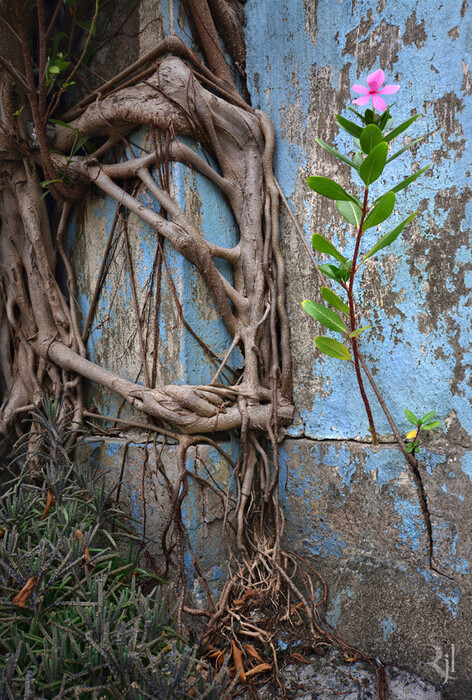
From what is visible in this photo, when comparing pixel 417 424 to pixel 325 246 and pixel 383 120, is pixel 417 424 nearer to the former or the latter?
pixel 325 246

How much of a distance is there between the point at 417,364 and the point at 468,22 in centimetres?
102

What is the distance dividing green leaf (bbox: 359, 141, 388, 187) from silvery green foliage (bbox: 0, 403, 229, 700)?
1.20m

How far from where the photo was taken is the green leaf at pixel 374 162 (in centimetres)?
128

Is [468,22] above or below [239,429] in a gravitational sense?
above

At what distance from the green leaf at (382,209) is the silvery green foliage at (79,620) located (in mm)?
1132

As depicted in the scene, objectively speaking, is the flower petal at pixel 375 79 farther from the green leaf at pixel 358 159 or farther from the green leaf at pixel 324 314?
the green leaf at pixel 324 314

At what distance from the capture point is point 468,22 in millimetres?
1548

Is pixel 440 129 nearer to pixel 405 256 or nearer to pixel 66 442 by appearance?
pixel 405 256

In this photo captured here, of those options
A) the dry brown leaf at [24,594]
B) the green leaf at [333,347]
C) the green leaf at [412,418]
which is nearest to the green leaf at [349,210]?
the green leaf at [333,347]

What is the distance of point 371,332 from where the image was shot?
1.72m

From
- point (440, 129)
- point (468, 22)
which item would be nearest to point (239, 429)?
point (440, 129)

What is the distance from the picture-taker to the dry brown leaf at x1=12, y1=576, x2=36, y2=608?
1.24m

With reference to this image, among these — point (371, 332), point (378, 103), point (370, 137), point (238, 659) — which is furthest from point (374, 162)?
point (238, 659)

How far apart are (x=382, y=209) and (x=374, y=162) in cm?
12
